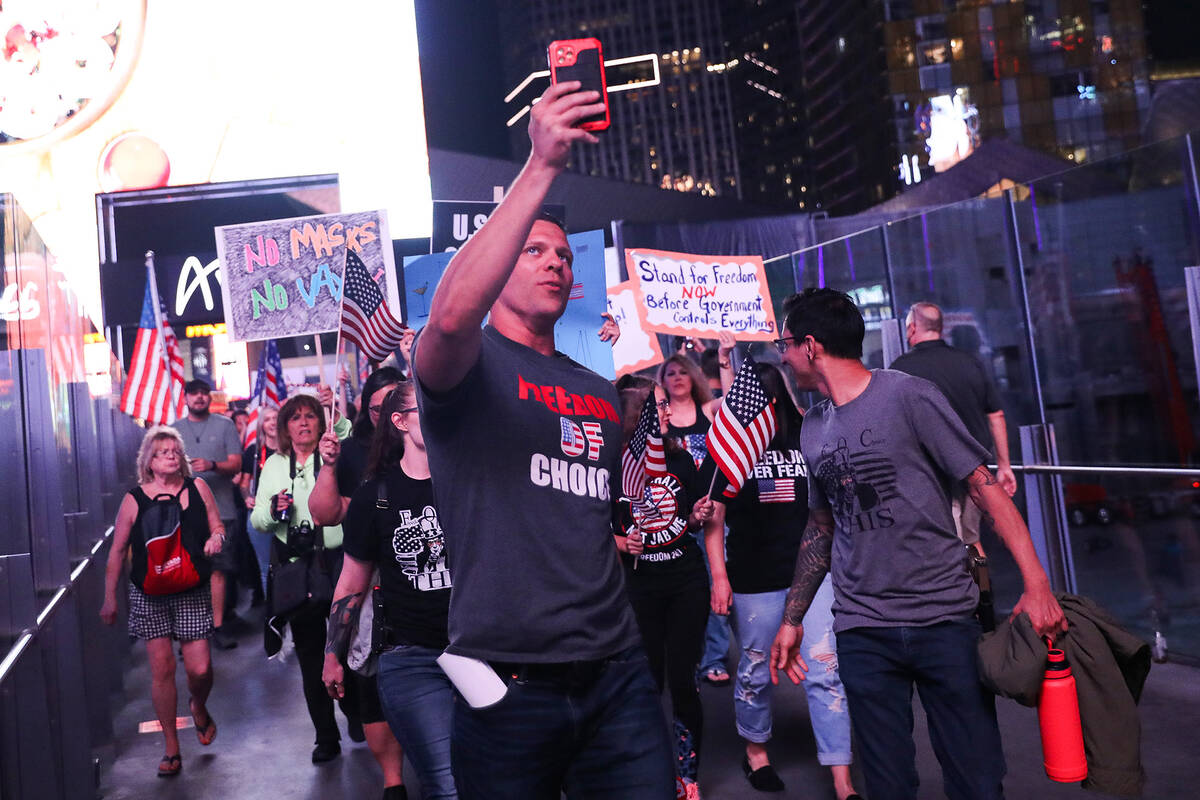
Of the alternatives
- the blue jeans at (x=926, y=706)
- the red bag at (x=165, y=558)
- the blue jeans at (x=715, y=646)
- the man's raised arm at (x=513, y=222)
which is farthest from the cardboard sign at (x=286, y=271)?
the man's raised arm at (x=513, y=222)

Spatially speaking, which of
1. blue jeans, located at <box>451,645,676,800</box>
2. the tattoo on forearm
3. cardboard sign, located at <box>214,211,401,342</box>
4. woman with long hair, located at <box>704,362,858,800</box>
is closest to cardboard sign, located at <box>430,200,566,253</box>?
cardboard sign, located at <box>214,211,401,342</box>

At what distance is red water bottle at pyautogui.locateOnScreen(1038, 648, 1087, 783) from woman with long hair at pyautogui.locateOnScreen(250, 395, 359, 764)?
14.4ft

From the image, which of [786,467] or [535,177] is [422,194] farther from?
[535,177]

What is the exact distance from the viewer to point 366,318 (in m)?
8.60

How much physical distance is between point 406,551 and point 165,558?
305 cm

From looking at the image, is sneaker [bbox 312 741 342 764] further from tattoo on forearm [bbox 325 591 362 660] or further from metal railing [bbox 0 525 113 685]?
tattoo on forearm [bbox 325 591 362 660]

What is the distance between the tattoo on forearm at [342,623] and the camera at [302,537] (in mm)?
2061

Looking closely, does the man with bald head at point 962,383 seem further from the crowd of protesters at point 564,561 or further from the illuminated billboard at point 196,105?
the illuminated billboard at point 196,105

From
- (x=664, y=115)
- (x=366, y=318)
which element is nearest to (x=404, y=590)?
(x=366, y=318)

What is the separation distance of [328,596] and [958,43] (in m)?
93.1

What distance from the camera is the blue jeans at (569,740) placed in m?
2.82

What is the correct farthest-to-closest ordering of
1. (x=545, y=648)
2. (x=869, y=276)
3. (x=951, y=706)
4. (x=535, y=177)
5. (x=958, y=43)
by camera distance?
1. (x=958, y=43)
2. (x=869, y=276)
3. (x=951, y=706)
4. (x=545, y=648)
5. (x=535, y=177)

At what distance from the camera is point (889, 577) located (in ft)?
13.4

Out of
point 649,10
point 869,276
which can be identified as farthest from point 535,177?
point 649,10
